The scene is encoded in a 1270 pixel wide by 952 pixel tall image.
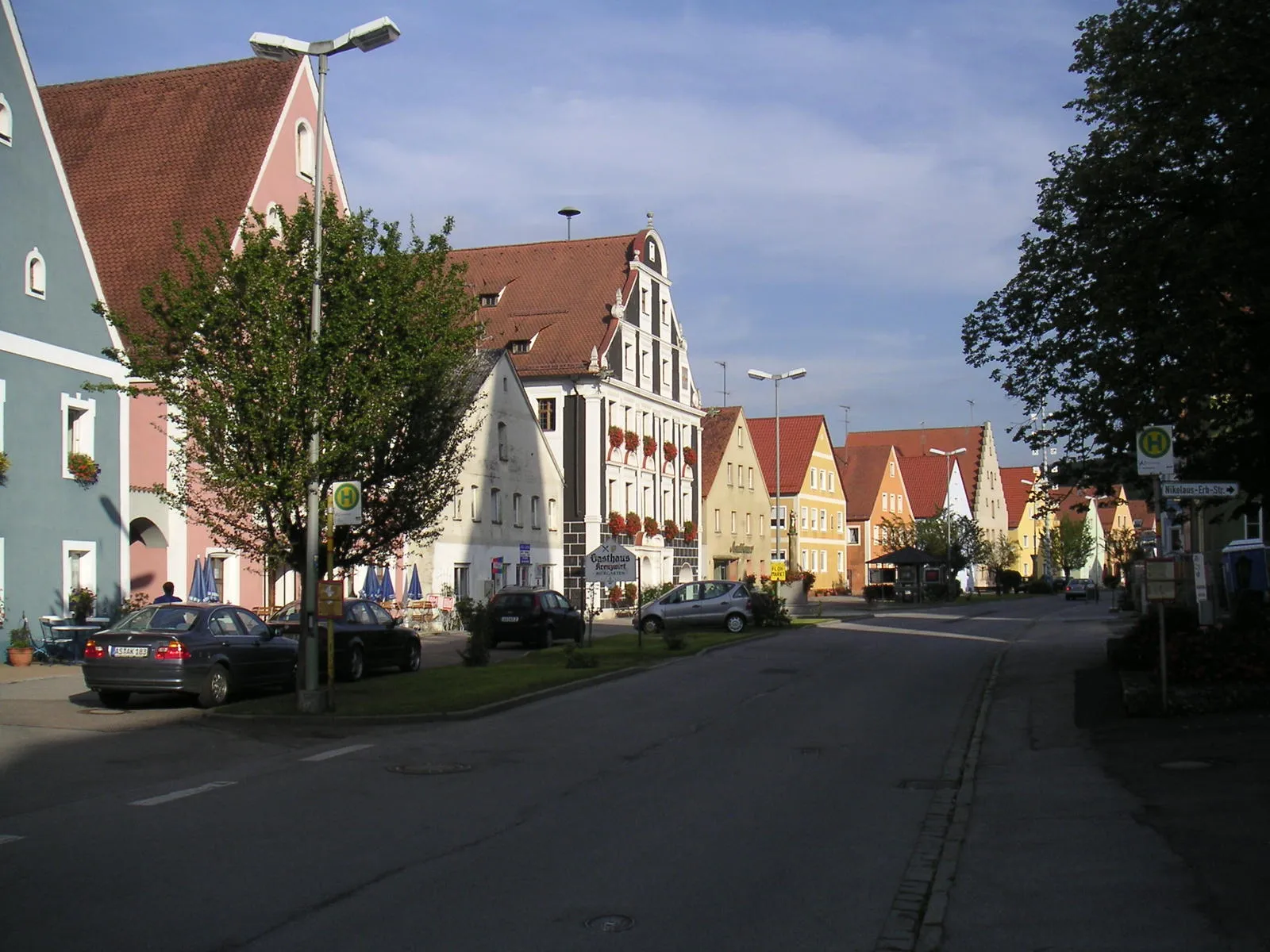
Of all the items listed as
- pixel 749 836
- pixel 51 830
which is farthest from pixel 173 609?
pixel 749 836

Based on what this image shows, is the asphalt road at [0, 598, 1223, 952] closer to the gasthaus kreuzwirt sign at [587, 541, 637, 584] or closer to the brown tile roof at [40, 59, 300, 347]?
the gasthaus kreuzwirt sign at [587, 541, 637, 584]

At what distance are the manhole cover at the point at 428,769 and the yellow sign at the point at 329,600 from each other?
14.8ft

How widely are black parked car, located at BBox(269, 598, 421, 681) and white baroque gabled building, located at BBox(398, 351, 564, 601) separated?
709 inches

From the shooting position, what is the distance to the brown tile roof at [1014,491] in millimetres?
140375

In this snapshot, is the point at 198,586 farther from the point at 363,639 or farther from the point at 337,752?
the point at 337,752

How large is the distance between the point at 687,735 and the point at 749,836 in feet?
21.5

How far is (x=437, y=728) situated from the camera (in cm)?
1708

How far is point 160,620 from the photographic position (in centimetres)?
1920

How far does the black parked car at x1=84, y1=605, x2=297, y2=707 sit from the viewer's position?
1841cm

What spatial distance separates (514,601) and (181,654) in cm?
1670

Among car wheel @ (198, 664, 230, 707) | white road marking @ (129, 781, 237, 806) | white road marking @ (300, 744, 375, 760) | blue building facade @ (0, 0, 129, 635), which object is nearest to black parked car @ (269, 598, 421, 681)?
A: car wheel @ (198, 664, 230, 707)

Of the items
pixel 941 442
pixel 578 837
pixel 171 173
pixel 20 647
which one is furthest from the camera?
pixel 941 442

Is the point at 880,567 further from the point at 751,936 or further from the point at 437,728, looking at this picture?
the point at 751,936

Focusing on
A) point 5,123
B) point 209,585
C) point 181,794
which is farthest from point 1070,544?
point 181,794
